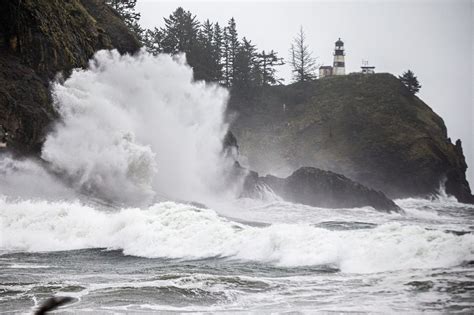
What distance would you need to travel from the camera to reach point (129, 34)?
3434 cm

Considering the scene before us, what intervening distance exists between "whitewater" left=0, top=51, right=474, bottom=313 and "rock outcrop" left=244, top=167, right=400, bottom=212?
849 mm

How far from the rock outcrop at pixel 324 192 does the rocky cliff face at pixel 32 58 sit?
1436 centimetres

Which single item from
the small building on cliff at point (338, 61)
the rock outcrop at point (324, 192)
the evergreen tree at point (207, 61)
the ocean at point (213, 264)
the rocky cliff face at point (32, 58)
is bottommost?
the ocean at point (213, 264)

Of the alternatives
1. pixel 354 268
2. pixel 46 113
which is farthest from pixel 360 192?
pixel 354 268

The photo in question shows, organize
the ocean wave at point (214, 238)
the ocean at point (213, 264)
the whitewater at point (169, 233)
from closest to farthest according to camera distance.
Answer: the ocean at point (213, 264), the whitewater at point (169, 233), the ocean wave at point (214, 238)

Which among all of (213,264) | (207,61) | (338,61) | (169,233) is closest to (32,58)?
(169,233)

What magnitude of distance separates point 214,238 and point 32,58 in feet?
45.0

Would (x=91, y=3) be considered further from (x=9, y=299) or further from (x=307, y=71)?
(x=307, y=71)

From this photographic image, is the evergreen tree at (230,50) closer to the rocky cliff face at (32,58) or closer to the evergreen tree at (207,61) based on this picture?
the evergreen tree at (207,61)

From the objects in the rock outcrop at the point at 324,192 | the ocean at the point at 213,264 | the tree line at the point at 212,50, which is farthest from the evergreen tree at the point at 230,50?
the ocean at the point at 213,264

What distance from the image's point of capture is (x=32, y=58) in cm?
2553

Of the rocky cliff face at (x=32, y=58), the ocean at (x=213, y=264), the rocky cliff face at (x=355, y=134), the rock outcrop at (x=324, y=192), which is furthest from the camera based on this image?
the rocky cliff face at (x=355, y=134)

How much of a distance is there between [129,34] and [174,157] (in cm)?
780

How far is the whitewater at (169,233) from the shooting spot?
34.6 ft
